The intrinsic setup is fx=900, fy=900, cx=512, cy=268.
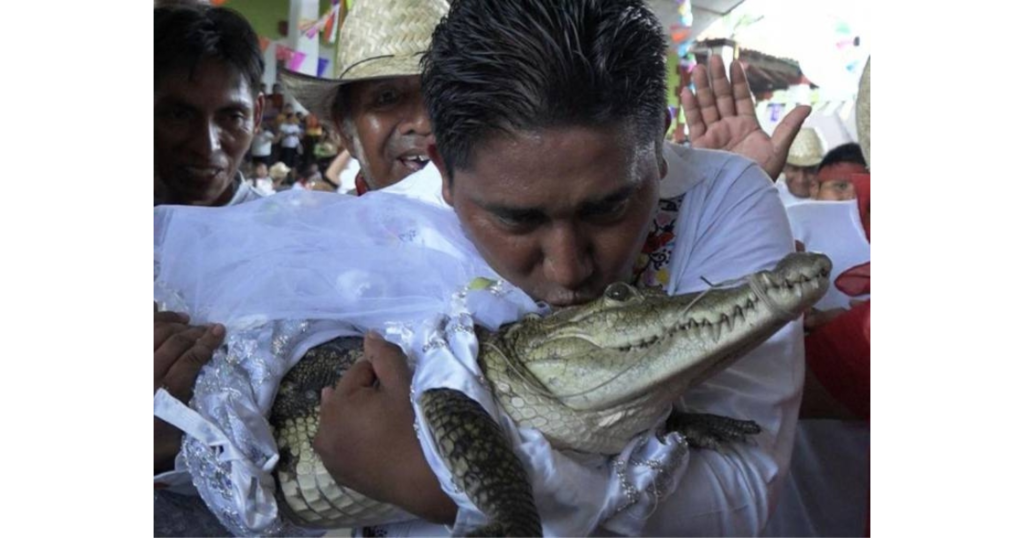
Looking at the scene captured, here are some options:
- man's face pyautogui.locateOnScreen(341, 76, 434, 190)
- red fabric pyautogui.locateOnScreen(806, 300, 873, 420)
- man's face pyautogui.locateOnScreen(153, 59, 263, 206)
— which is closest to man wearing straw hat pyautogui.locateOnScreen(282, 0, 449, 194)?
man's face pyautogui.locateOnScreen(341, 76, 434, 190)

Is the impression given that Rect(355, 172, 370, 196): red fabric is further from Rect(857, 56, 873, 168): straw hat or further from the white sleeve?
Rect(857, 56, 873, 168): straw hat

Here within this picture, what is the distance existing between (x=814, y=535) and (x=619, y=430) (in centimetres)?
69

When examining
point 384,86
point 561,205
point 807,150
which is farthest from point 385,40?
point 807,150

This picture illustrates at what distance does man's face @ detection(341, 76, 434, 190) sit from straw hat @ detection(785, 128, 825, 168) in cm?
195

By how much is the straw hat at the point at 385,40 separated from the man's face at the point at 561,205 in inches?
22.7

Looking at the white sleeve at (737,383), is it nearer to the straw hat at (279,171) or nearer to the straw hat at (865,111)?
the straw hat at (865,111)

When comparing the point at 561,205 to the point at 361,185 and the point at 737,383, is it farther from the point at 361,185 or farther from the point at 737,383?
the point at 361,185

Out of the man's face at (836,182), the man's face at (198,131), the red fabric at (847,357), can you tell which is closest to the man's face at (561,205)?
the red fabric at (847,357)

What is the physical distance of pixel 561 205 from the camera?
Answer: 0.74 m

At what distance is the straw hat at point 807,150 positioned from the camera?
116 inches

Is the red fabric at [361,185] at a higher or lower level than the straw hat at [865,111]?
lower
